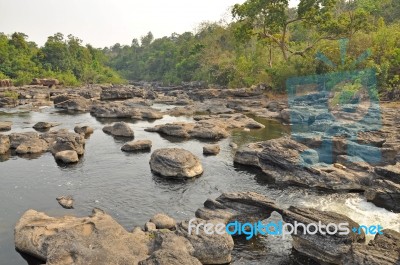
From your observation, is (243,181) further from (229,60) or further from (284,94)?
(229,60)

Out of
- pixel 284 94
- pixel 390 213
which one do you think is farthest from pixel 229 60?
pixel 390 213

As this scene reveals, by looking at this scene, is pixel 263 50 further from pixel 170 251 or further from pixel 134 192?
pixel 170 251

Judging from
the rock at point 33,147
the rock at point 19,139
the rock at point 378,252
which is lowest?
the rock at point 378,252

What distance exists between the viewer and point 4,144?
28219 millimetres

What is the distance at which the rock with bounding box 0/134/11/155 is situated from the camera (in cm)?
2784

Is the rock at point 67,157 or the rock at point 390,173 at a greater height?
the rock at point 67,157

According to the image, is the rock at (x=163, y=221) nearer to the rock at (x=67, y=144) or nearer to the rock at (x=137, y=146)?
the rock at (x=67, y=144)

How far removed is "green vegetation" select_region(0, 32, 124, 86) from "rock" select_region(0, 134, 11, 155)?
157 ft

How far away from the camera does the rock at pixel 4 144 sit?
27.8m

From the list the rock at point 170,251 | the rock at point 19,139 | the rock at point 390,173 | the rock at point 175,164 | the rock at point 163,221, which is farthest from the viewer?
the rock at point 19,139

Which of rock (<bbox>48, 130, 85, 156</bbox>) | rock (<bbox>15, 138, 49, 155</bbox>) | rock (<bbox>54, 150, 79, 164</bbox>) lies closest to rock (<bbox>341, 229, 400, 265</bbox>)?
rock (<bbox>54, 150, 79, 164</bbox>)

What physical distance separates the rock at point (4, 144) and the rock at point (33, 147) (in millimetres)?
986

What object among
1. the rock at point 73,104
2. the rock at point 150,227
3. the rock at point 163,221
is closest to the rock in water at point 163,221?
the rock at point 163,221

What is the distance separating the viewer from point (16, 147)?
28.8 m
